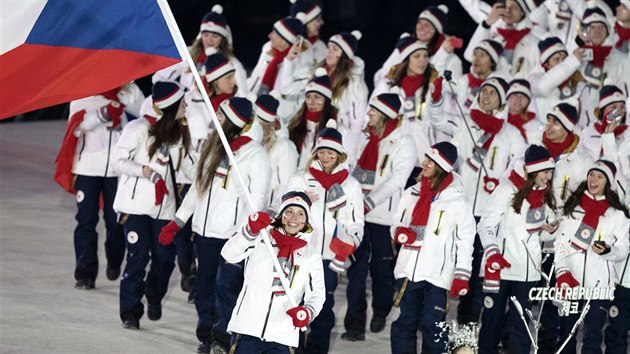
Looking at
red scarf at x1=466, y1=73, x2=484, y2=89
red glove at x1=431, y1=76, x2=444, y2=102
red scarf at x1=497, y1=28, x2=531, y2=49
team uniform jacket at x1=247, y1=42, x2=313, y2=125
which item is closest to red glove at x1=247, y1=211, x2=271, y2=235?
red glove at x1=431, y1=76, x2=444, y2=102

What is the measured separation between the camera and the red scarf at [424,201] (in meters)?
12.3

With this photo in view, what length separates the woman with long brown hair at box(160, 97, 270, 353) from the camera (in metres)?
12.4

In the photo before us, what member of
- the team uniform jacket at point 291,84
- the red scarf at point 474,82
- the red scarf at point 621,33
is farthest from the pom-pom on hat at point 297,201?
the red scarf at point 621,33

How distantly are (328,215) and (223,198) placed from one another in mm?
844

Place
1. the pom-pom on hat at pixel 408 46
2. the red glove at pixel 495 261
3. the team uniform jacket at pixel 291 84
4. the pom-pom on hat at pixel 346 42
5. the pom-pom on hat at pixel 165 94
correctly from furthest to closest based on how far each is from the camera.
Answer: the team uniform jacket at pixel 291 84 < the pom-pom on hat at pixel 346 42 < the pom-pom on hat at pixel 408 46 < the pom-pom on hat at pixel 165 94 < the red glove at pixel 495 261

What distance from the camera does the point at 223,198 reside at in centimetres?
1252

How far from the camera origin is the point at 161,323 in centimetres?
1372

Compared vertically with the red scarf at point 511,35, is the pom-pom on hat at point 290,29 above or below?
below

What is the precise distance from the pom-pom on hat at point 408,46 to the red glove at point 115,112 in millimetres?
2705

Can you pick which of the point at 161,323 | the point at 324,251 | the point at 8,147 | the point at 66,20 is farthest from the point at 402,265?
the point at 8,147

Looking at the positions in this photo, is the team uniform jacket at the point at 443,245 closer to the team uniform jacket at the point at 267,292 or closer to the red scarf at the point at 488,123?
the team uniform jacket at the point at 267,292

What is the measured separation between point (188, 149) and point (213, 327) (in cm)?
173

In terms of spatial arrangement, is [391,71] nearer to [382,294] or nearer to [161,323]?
[382,294]

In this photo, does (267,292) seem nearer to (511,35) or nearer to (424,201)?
(424,201)
